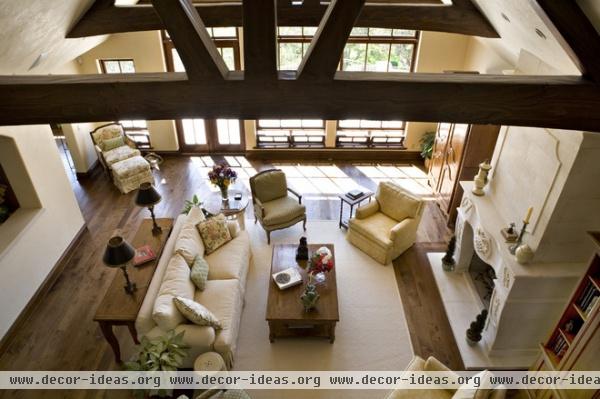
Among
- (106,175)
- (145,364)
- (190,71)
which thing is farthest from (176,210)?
(190,71)

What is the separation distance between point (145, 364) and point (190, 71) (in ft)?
8.22

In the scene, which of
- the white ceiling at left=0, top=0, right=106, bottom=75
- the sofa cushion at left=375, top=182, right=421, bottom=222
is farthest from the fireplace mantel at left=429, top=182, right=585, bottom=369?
the white ceiling at left=0, top=0, right=106, bottom=75

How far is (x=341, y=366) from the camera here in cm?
420

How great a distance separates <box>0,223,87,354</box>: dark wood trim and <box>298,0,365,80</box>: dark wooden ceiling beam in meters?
4.45

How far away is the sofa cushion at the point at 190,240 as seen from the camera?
4.49 meters

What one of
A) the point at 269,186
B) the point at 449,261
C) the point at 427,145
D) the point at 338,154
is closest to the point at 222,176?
the point at 269,186

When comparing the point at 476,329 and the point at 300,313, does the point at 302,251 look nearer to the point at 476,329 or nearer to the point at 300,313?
the point at 300,313

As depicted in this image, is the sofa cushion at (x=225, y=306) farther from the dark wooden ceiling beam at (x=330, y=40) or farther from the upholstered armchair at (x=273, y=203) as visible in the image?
the dark wooden ceiling beam at (x=330, y=40)

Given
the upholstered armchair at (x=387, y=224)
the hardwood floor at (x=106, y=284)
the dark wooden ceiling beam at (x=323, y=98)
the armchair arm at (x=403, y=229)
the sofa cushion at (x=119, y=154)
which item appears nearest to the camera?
the dark wooden ceiling beam at (x=323, y=98)

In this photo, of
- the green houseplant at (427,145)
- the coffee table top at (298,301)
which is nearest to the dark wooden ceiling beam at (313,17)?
the coffee table top at (298,301)

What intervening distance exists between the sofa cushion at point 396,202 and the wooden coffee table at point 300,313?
1.45m

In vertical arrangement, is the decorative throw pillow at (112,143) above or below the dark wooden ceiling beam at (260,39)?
below

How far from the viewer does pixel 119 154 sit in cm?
710

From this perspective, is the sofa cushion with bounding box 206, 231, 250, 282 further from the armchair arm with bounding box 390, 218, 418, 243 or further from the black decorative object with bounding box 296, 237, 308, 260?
the armchair arm with bounding box 390, 218, 418, 243
